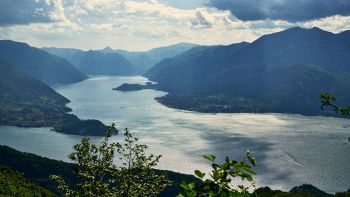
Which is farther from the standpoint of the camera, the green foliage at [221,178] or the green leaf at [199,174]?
the green foliage at [221,178]

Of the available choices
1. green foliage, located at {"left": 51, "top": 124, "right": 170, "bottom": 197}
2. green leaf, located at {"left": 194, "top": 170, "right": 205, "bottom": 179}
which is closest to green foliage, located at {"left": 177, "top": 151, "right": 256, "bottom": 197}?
green leaf, located at {"left": 194, "top": 170, "right": 205, "bottom": 179}

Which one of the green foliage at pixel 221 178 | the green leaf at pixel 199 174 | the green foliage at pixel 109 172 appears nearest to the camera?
the green leaf at pixel 199 174

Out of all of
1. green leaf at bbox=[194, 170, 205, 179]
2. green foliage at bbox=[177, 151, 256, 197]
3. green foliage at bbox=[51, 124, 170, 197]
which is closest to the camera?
green leaf at bbox=[194, 170, 205, 179]

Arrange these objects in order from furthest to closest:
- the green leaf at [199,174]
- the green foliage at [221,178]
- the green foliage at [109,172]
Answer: the green foliage at [109,172] → the green foliage at [221,178] → the green leaf at [199,174]

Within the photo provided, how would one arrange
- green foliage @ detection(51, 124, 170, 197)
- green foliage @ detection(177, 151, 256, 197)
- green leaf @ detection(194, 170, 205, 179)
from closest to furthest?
1. green leaf @ detection(194, 170, 205, 179)
2. green foliage @ detection(177, 151, 256, 197)
3. green foliage @ detection(51, 124, 170, 197)

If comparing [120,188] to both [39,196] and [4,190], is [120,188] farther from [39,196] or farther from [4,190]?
[39,196]

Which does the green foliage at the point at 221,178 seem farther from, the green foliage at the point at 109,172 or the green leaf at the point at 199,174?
the green foliage at the point at 109,172

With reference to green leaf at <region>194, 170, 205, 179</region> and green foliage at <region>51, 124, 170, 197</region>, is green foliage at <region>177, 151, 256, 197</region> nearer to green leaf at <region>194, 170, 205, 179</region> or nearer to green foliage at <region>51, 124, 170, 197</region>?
green leaf at <region>194, 170, 205, 179</region>

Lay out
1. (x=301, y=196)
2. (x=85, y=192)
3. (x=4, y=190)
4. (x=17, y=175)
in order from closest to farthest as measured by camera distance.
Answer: (x=85, y=192) → (x=4, y=190) → (x=301, y=196) → (x=17, y=175)

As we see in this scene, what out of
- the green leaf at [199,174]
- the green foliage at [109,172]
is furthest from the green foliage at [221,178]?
the green foliage at [109,172]

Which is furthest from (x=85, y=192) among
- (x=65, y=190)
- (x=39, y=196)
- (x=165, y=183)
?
(x=39, y=196)

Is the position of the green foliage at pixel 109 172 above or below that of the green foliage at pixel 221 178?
below
